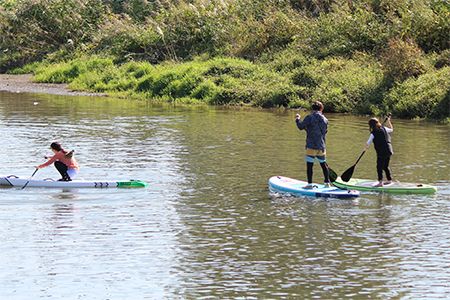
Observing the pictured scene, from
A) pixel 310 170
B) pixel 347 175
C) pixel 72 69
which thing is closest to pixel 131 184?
pixel 310 170

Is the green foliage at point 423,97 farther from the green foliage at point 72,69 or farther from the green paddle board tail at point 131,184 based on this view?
the green foliage at point 72,69

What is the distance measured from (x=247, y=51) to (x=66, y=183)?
22.9m

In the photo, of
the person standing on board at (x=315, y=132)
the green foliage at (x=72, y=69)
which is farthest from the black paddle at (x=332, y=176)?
the green foliage at (x=72, y=69)

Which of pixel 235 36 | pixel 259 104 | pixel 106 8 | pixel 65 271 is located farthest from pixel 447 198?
pixel 106 8

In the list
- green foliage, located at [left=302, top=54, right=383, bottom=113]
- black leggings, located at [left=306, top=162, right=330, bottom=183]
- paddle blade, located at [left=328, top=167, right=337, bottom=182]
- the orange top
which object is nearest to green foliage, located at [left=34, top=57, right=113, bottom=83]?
green foliage, located at [left=302, top=54, right=383, bottom=113]

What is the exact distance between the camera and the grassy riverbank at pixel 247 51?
33875mm

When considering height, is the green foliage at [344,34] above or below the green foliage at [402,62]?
above

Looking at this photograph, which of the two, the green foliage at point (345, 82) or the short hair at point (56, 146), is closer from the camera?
the short hair at point (56, 146)

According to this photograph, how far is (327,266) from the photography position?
546 inches

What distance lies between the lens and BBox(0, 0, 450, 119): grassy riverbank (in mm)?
33875

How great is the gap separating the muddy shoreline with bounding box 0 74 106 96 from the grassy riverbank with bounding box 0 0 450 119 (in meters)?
0.57

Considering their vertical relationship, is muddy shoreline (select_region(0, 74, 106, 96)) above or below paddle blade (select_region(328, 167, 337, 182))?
above

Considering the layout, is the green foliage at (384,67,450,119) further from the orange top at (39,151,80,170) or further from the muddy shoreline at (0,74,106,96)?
the orange top at (39,151,80,170)

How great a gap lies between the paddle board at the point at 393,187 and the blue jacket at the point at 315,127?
→ 1.01m
